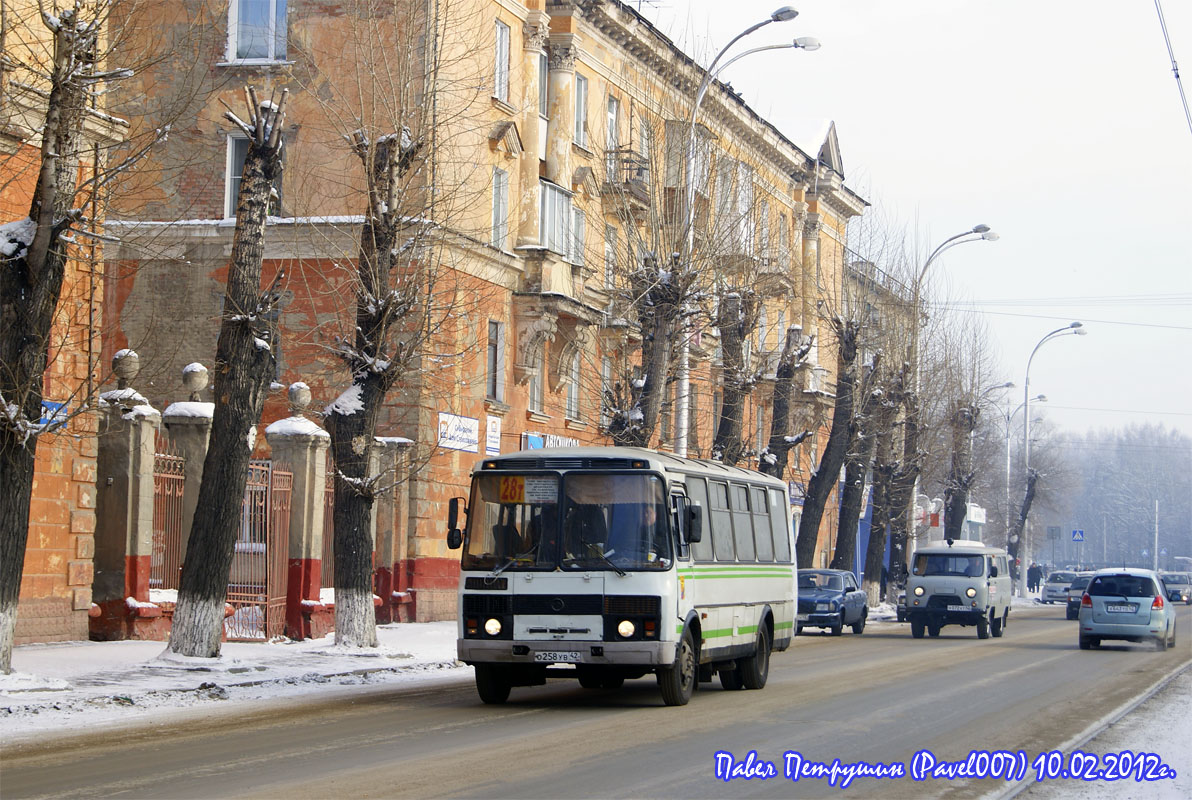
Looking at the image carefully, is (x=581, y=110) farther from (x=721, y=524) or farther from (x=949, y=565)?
(x=721, y=524)

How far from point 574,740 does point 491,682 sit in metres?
3.47

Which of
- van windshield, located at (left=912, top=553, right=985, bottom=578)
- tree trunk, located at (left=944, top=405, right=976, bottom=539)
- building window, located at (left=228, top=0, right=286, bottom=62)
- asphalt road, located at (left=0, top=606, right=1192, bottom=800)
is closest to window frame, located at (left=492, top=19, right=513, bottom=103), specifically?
building window, located at (left=228, top=0, right=286, bottom=62)

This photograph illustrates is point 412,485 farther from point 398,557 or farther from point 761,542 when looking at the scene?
point 761,542

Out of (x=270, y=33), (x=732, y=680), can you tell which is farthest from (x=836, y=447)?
(x=732, y=680)

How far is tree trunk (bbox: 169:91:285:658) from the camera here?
A: 18719 mm

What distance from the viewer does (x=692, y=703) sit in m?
17.0

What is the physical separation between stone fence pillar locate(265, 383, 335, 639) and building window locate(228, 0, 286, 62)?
10573mm

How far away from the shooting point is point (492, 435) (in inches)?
1358

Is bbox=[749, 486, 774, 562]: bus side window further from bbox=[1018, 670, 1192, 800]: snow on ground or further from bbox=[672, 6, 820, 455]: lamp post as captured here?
bbox=[672, 6, 820, 455]: lamp post

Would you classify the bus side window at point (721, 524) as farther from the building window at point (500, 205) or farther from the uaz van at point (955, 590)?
the uaz van at point (955, 590)

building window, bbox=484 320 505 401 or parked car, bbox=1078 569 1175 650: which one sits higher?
building window, bbox=484 320 505 401

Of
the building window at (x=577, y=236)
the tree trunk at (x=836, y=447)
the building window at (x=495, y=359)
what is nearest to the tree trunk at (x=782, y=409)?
the tree trunk at (x=836, y=447)

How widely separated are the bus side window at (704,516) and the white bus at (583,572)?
1.9 inches

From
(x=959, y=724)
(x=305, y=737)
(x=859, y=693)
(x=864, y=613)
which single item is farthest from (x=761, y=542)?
(x=864, y=613)
